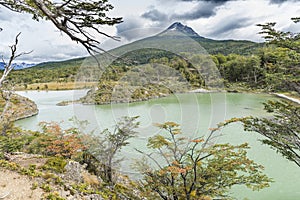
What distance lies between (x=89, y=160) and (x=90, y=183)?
1191 mm

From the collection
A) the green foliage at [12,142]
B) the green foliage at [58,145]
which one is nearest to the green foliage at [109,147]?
the green foliage at [58,145]

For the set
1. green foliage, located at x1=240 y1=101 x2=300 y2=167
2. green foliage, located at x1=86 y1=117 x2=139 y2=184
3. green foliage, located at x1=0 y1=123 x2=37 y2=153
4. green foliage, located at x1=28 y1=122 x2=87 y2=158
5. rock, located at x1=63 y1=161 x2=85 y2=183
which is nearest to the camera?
green foliage, located at x1=240 y1=101 x2=300 y2=167

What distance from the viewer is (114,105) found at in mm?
17156

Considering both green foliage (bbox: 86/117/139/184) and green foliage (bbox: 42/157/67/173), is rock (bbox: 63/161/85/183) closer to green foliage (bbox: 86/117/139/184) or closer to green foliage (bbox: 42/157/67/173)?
green foliage (bbox: 42/157/67/173)

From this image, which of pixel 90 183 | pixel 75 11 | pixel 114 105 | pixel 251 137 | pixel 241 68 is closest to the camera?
pixel 75 11

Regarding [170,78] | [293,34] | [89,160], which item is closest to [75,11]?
[293,34]

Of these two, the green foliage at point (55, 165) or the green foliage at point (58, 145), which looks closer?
the green foliage at point (55, 165)

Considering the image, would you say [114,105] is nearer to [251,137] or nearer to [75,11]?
[251,137]

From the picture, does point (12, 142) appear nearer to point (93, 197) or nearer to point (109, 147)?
point (109, 147)

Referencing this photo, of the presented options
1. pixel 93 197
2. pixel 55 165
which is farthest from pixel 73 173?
pixel 93 197

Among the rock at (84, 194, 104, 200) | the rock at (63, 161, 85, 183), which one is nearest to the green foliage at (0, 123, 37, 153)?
the rock at (63, 161, 85, 183)

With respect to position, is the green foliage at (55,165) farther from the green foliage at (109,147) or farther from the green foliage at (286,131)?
the green foliage at (286,131)

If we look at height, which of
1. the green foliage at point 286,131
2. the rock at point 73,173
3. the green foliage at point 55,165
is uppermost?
the green foliage at point 286,131

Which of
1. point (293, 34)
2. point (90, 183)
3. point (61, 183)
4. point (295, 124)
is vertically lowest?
point (90, 183)
